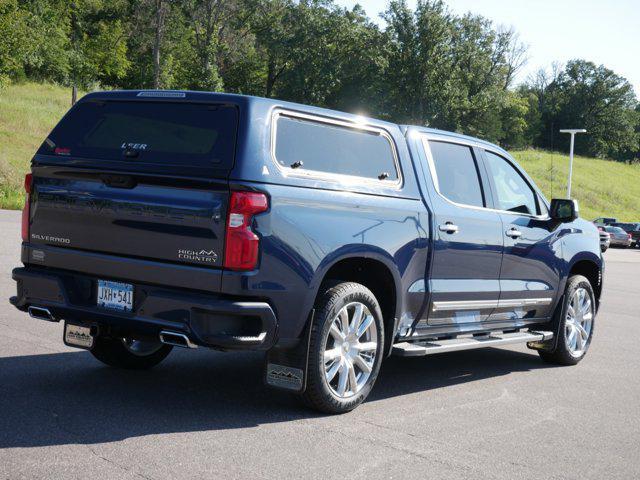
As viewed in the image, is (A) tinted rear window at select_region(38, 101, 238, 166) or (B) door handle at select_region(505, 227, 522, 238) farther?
(B) door handle at select_region(505, 227, 522, 238)

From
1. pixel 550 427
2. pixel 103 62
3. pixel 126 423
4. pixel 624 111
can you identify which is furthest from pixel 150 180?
pixel 624 111

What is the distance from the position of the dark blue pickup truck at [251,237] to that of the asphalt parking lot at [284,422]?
0.38m

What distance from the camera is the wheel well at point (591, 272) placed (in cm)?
871

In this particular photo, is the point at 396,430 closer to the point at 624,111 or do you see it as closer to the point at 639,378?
the point at 639,378

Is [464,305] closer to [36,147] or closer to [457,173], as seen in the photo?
[457,173]

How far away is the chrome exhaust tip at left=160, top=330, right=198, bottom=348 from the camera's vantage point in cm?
492

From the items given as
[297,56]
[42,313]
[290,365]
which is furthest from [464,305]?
[297,56]

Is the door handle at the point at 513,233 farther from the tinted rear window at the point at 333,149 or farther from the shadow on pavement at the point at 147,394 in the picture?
the tinted rear window at the point at 333,149

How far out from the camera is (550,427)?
5.74 meters

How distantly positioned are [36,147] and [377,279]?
41006mm

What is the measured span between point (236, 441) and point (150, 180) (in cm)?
161

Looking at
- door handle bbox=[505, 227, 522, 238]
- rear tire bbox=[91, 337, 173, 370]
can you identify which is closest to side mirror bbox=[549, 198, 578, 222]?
door handle bbox=[505, 227, 522, 238]

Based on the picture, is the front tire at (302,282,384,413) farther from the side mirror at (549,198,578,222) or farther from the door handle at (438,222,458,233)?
the side mirror at (549,198,578,222)

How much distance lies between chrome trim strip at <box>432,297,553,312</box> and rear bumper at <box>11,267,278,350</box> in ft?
6.19
